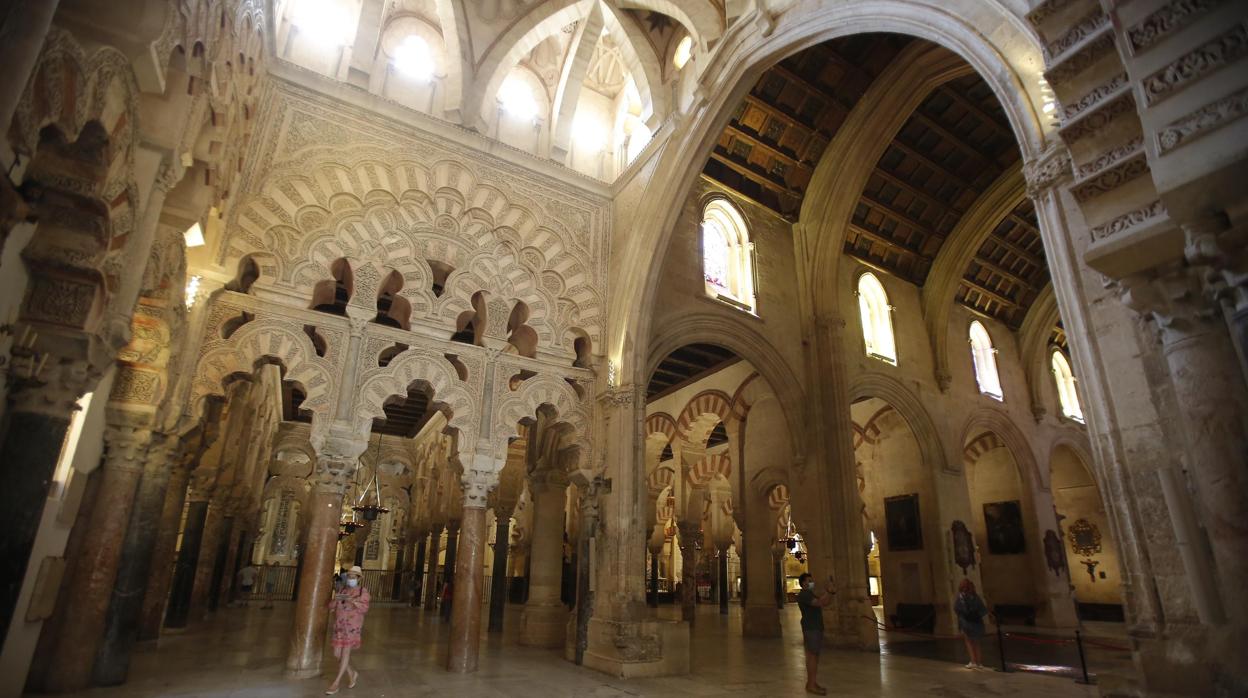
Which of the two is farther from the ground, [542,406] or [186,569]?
[542,406]

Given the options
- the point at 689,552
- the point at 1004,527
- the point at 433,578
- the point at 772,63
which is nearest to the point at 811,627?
the point at 772,63

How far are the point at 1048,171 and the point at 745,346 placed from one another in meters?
7.55

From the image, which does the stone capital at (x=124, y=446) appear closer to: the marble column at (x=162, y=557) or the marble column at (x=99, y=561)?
the marble column at (x=99, y=561)

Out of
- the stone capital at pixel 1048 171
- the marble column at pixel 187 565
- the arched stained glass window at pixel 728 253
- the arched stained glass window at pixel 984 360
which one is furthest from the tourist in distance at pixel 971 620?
the marble column at pixel 187 565

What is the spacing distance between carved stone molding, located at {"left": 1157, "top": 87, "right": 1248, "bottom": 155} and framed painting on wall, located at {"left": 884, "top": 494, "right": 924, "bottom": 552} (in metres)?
12.8

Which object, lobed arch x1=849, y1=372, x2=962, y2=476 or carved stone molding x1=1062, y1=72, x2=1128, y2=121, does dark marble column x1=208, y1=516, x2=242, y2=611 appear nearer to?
lobed arch x1=849, y1=372, x2=962, y2=476

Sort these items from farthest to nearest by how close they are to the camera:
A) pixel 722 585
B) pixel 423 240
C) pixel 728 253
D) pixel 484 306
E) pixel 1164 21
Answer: pixel 722 585, pixel 728 253, pixel 484 306, pixel 423 240, pixel 1164 21

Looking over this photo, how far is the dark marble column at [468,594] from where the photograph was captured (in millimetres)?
7453

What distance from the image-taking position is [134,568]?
6.89 metres

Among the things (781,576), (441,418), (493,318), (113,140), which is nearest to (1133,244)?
(113,140)

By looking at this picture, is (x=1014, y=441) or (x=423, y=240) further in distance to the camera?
(x=1014, y=441)

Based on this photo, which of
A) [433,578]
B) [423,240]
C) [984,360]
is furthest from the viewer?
[433,578]

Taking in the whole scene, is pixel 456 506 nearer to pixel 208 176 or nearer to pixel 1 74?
pixel 208 176

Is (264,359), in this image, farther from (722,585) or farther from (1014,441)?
(1014,441)
